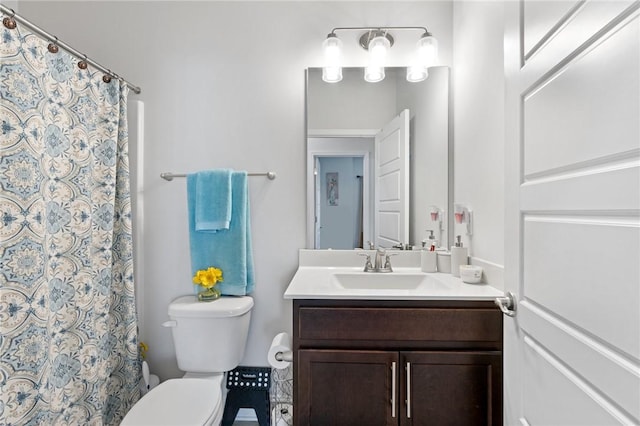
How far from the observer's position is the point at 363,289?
1.64 metres

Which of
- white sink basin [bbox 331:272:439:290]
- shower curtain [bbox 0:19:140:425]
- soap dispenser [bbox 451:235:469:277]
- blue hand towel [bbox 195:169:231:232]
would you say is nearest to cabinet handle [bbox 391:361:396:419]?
white sink basin [bbox 331:272:439:290]

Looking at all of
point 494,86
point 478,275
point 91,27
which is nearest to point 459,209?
point 478,275

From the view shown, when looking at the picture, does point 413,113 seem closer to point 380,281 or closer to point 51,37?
point 380,281

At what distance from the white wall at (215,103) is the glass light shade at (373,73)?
12 centimetres

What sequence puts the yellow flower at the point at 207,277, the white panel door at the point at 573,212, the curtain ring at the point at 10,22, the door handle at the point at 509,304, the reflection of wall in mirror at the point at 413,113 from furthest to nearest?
1. the reflection of wall in mirror at the point at 413,113
2. the yellow flower at the point at 207,277
3. the curtain ring at the point at 10,22
4. the door handle at the point at 509,304
5. the white panel door at the point at 573,212

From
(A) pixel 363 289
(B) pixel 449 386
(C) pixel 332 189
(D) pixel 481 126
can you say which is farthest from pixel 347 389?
(D) pixel 481 126

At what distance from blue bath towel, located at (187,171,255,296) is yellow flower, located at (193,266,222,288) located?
45 mm

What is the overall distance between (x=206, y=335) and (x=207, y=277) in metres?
0.29

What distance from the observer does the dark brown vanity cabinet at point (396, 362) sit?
1.24 m

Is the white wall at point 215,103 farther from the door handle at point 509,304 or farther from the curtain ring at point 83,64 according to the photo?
the door handle at point 509,304

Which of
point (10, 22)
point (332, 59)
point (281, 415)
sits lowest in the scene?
point (281, 415)

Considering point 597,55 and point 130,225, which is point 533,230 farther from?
point 130,225

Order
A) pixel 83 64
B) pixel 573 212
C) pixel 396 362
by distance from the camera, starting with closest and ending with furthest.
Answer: pixel 573 212 < pixel 396 362 < pixel 83 64

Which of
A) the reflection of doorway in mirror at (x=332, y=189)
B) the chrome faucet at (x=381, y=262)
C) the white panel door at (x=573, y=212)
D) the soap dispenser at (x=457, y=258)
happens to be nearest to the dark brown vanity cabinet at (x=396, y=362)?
the white panel door at (x=573, y=212)
